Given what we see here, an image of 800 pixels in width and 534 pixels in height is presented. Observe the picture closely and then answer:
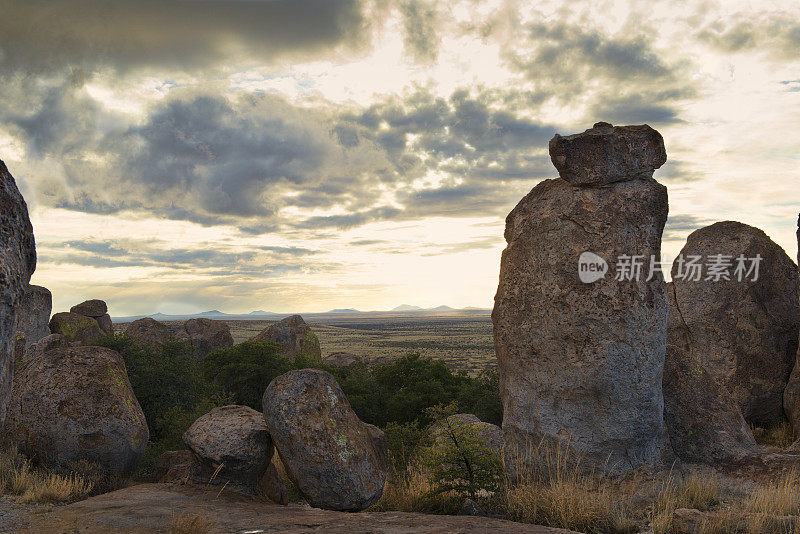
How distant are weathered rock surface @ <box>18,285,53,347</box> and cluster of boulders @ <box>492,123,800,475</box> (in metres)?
28.6

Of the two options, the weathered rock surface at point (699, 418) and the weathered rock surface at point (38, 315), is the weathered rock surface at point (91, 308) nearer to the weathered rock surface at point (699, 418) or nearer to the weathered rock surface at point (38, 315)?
the weathered rock surface at point (38, 315)

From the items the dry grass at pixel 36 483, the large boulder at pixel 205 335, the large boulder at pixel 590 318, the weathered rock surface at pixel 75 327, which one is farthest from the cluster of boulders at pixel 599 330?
the weathered rock surface at pixel 75 327

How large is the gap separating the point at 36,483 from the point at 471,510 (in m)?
8.00

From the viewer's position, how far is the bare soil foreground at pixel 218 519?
7.74 metres

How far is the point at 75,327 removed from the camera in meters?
34.8

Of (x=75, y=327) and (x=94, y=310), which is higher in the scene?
(x=94, y=310)

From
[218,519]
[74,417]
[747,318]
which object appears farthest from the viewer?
[747,318]

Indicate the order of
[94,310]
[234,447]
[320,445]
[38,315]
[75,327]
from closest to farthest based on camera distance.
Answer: [320,445] < [234,447] < [38,315] < [75,327] < [94,310]

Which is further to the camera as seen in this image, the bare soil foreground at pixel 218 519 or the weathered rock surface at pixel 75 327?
the weathered rock surface at pixel 75 327

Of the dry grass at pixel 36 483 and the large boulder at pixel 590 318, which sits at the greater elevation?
the large boulder at pixel 590 318

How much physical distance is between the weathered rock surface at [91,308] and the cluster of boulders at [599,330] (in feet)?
134

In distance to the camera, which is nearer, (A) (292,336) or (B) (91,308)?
(A) (292,336)

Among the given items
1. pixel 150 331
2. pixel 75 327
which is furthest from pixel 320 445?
pixel 150 331

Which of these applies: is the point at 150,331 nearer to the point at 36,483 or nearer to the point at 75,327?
the point at 75,327
